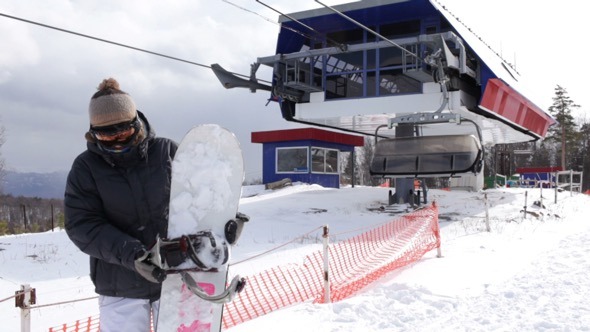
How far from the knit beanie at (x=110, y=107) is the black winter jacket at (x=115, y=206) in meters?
0.13

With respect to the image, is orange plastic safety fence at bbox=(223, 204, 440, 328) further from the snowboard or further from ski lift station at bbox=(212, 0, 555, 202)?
ski lift station at bbox=(212, 0, 555, 202)

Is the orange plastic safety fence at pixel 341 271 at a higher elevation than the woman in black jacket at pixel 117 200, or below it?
below

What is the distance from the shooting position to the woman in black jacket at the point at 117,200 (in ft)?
7.27

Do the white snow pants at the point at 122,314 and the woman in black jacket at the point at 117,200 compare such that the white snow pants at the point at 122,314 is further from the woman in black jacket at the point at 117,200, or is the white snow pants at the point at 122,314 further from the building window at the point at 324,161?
the building window at the point at 324,161

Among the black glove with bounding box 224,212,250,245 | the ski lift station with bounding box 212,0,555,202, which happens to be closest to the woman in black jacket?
the black glove with bounding box 224,212,250,245

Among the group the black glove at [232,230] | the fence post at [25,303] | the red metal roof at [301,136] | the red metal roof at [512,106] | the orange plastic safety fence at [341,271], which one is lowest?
the orange plastic safety fence at [341,271]

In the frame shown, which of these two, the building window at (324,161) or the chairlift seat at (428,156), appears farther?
the building window at (324,161)

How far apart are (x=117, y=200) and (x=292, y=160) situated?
70.6 ft

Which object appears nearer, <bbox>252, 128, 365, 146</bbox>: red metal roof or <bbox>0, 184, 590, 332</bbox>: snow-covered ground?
<bbox>0, 184, 590, 332</bbox>: snow-covered ground

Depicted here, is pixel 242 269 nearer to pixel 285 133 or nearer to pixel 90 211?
pixel 90 211

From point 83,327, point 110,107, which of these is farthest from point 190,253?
point 83,327

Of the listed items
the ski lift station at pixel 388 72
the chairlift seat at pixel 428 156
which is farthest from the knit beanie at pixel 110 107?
the ski lift station at pixel 388 72

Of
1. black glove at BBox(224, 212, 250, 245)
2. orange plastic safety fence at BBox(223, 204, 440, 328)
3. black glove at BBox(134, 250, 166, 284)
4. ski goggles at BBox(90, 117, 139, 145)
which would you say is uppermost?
ski goggles at BBox(90, 117, 139, 145)

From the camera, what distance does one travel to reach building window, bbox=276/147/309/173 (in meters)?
23.5
